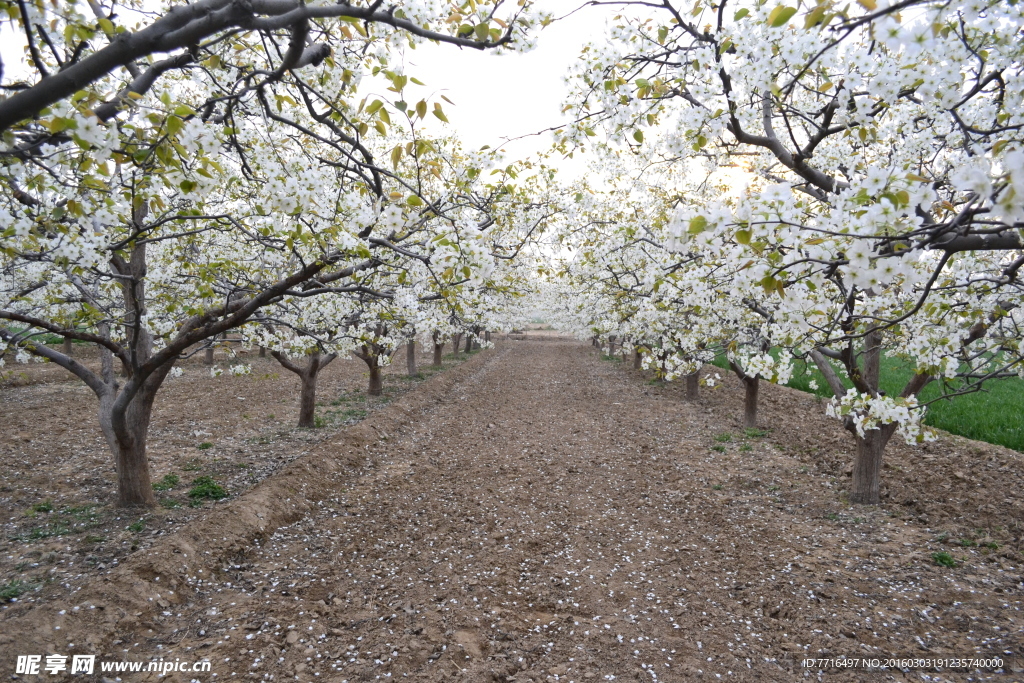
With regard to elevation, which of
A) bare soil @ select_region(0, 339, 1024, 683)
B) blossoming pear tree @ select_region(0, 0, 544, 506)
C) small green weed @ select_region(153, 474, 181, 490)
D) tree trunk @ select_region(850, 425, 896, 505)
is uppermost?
blossoming pear tree @ select_region(0, 0, 544, 506)

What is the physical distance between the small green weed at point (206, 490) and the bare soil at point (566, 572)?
61 centimetres

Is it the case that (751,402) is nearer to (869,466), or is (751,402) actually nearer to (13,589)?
(869,466)

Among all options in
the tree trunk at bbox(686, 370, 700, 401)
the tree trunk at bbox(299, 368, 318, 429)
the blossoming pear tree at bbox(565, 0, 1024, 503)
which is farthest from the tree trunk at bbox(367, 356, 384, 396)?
the blossoming pear tree at bbox(565, 0, 1024, 503)

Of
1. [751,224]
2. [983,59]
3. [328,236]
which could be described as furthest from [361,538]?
[983,59]

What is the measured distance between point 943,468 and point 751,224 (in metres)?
8.00

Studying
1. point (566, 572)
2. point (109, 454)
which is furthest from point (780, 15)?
point (109, 454)

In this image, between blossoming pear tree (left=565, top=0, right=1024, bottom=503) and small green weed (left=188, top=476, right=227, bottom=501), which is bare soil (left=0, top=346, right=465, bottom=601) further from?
blossoming pear tree (left=565, top=0, right=1024, bottom=503)

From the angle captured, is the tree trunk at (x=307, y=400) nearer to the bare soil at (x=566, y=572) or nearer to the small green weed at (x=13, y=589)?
the bare soil at (x=566, y=572)

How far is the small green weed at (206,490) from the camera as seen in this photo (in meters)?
6.96

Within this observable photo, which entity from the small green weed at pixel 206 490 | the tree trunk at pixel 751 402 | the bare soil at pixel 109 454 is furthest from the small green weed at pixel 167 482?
the tree trunk at pixel 751 402

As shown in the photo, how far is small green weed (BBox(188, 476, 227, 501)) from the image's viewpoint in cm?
696

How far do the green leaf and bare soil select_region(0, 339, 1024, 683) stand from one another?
4.34m

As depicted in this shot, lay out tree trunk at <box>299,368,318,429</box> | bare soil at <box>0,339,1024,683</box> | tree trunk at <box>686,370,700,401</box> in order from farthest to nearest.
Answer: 1. tree trunk at <box>686,370,700,401</box>
2. tree trunk at <box>299,368,318,429</box>
3. bare soil at <box>0,339,1024,683</box>

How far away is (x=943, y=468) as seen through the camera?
26.2 feet
